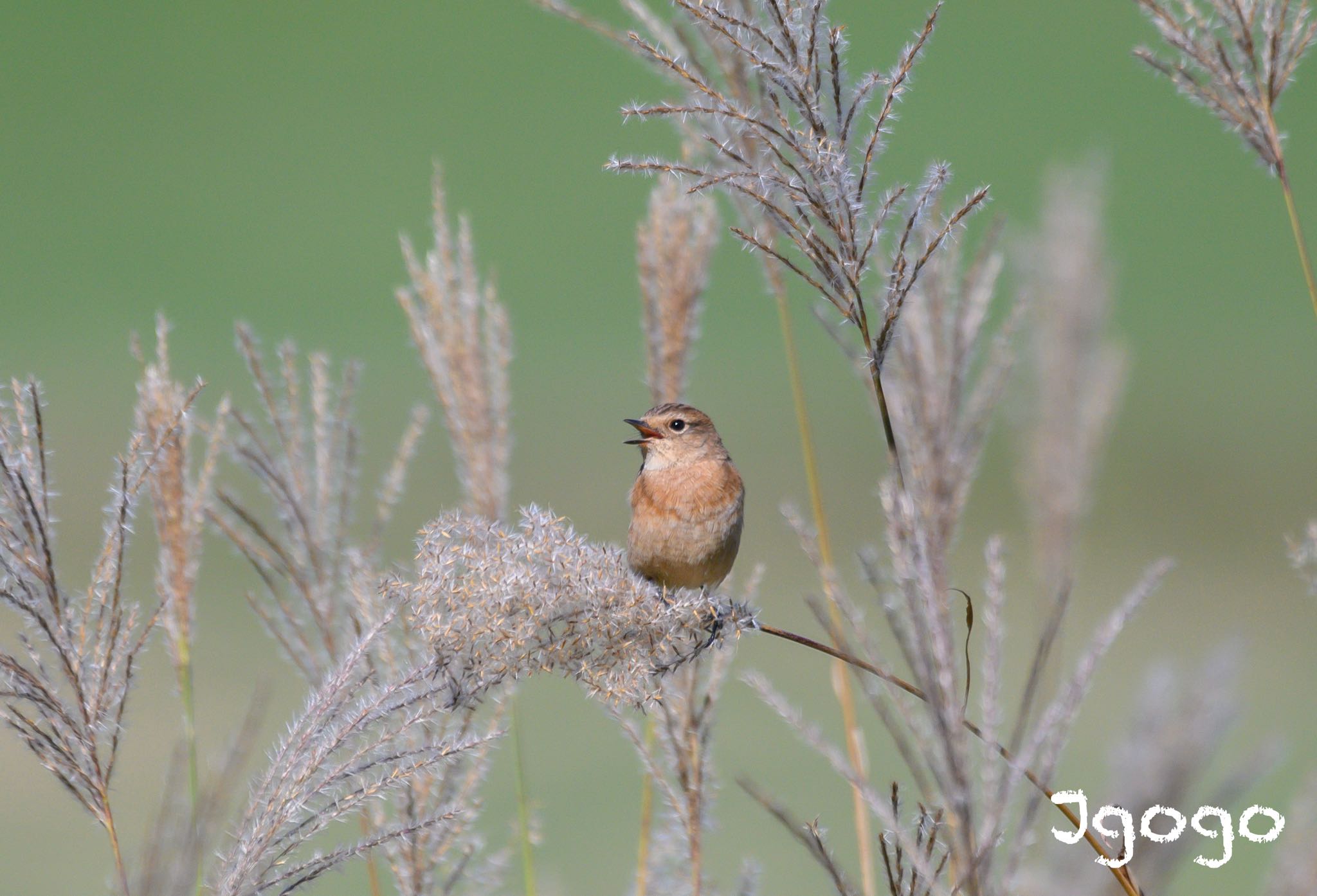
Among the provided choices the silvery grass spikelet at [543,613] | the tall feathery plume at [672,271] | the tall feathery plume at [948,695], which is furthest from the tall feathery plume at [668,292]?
the tall feathery plume at [948,695]

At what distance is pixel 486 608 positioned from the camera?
148 cm

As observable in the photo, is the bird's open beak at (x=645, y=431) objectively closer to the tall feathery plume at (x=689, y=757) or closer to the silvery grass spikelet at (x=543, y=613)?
the tall feathery plume at (x=689, y=757)

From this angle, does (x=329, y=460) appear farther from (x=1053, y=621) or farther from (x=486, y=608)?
(x=1053, y=621)

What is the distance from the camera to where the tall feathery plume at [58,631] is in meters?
1.47

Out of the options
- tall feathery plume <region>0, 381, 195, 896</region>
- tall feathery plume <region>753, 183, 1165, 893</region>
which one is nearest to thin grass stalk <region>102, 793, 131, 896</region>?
tall feathery plume <region>0, 381, 195, 896</region>

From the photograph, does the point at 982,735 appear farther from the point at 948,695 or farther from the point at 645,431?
the point at 645,431

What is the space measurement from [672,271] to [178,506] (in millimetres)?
1067

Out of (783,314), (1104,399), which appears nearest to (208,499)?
(783,314)

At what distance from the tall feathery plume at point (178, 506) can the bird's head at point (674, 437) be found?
954 millimetres

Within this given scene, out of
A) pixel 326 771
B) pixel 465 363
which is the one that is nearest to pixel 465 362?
pixel 465 363

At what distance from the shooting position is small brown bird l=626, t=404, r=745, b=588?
247 cm

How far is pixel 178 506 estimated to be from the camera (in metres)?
2.13

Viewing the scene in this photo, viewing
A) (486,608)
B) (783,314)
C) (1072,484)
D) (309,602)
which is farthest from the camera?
(1072,484)

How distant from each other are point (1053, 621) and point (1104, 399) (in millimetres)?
2293
